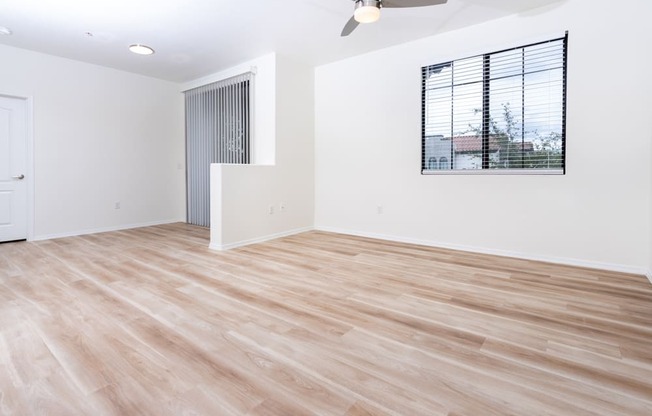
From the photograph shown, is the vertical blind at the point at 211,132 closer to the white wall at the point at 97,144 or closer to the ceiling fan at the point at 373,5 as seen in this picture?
the white wall at the point at 97,144

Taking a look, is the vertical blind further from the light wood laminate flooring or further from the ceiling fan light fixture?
the ceiling fan light fixture

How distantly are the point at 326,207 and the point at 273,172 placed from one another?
112 cm

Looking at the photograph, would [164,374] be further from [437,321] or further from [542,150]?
[542,150]

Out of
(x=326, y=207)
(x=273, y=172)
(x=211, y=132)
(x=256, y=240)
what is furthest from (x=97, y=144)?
(x=326, y=207)

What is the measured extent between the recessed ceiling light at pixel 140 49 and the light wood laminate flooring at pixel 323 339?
2.94 metres

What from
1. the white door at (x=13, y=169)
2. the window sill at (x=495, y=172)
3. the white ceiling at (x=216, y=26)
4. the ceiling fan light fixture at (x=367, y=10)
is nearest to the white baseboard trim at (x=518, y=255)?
the window sill at (x=495, y=172)

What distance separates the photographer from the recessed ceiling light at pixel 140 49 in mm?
4430

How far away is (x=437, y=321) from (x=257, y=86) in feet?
14.0

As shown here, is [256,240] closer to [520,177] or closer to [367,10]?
[367,10]

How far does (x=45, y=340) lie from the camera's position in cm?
190

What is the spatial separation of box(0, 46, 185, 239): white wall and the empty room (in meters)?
0.03

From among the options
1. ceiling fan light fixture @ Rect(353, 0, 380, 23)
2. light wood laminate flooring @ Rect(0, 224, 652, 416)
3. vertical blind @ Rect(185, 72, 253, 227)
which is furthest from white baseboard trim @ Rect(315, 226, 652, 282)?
ceiling fan light fixture @ Rect(353, 0, 380, 23)

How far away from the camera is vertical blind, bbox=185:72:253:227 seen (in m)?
5.27

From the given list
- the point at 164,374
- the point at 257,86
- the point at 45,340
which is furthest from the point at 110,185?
the point at 164,374
